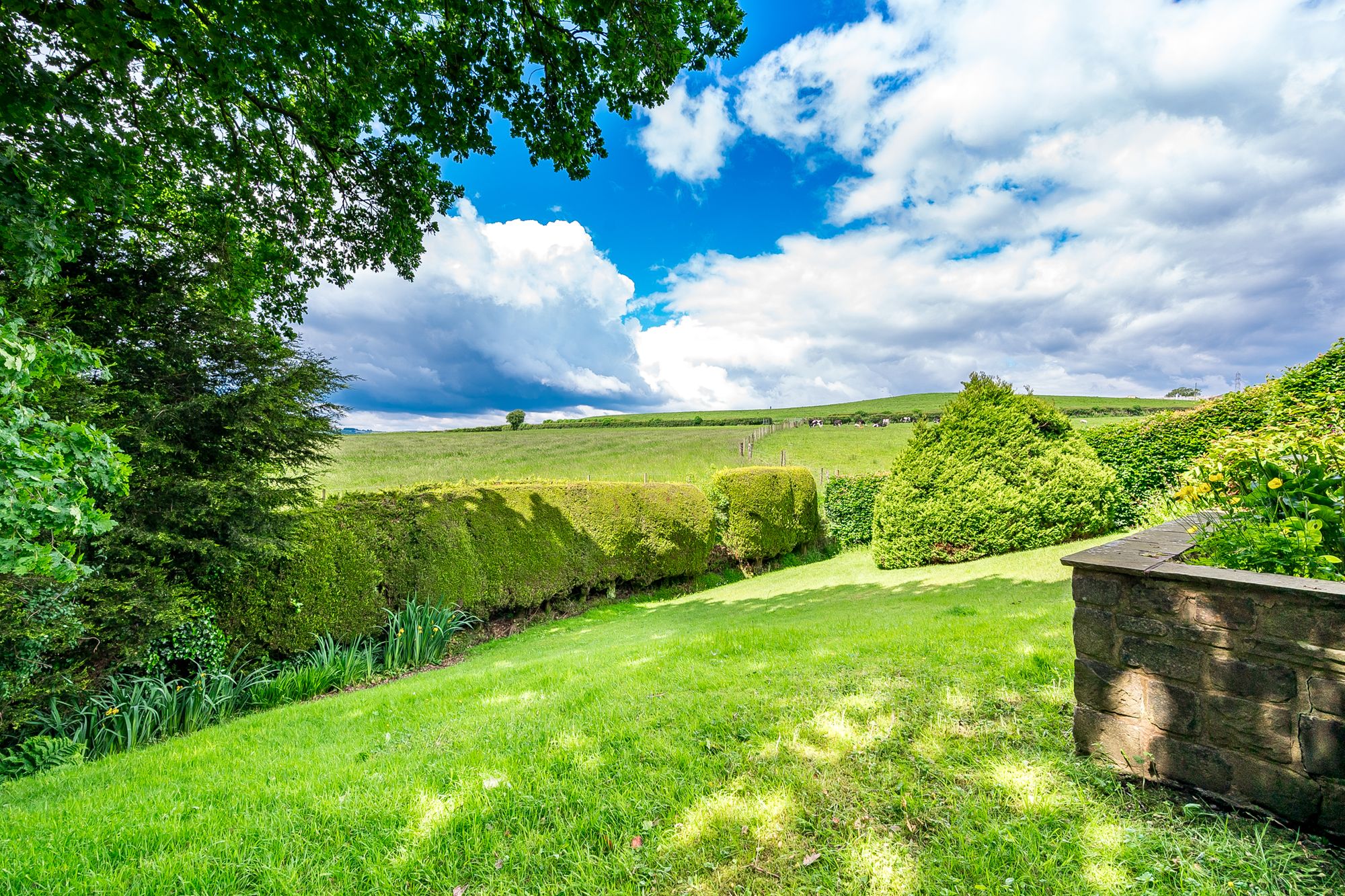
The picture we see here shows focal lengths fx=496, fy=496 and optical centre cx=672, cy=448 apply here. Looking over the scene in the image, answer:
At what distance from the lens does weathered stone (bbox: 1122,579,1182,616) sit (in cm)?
231

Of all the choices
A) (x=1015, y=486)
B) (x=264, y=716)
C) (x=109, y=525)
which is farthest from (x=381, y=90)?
(x=1015, y=486)

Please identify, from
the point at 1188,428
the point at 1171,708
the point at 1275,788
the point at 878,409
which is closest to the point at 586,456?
the point at 1188,428

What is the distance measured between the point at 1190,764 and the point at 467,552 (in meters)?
9.25

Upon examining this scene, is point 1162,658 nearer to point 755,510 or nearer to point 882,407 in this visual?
point 755,510

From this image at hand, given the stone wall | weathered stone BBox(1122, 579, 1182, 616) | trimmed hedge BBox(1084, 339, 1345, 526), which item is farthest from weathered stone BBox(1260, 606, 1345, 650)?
trimmed hedge BBox(1084, 339, 1345, 526)

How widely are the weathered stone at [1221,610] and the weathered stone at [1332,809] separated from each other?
2.08ft

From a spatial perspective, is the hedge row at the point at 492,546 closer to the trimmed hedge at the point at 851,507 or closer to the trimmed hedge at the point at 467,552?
the trimmed hedge at the point at 467,552

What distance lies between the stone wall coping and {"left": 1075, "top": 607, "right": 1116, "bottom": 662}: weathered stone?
9.1 inches

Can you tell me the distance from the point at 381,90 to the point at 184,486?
4718 mm

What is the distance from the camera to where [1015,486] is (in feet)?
33.5

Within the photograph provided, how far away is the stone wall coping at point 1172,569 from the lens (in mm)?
1996

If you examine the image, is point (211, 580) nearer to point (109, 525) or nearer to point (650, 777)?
point (109, 525)

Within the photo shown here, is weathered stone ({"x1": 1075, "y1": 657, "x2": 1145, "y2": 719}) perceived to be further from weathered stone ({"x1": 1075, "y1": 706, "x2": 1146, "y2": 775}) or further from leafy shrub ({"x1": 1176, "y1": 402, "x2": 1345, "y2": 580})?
leafy shrub ({"x1": 1176, "y1": 402, "x2": 1345, "y2": 580})

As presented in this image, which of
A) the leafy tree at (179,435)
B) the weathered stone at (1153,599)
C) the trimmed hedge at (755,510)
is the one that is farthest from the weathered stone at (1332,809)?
the trimmed hedge at (755,510)
